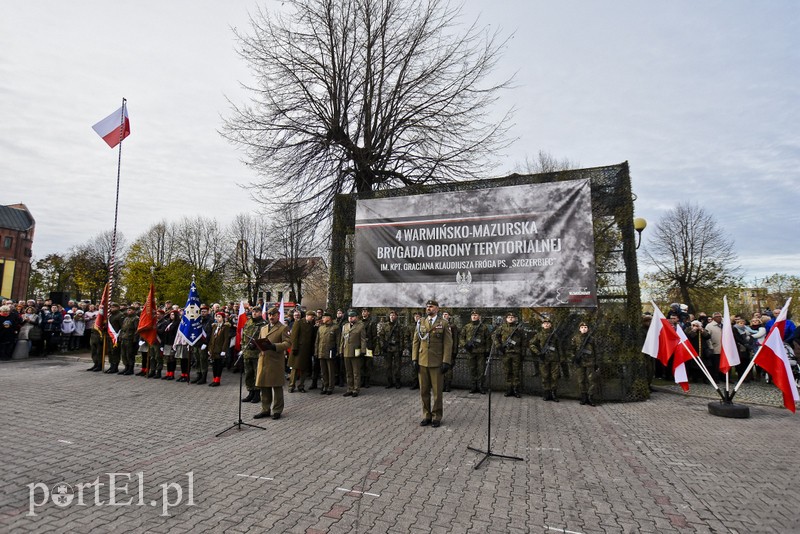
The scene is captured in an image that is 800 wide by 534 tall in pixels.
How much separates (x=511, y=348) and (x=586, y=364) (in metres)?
1.59

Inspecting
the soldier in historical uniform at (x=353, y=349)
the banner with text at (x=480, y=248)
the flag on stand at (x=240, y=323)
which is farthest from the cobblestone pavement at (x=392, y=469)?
the flag on stand at (x=240, y=323)

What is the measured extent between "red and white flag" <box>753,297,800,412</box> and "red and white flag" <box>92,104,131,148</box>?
18104mm

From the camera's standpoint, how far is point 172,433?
646 centimetres

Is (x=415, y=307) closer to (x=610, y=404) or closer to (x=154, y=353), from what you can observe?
(x=610, y=404)

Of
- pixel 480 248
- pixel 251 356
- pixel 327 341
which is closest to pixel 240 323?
pixel 251 356

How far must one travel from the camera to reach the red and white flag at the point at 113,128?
14273mm

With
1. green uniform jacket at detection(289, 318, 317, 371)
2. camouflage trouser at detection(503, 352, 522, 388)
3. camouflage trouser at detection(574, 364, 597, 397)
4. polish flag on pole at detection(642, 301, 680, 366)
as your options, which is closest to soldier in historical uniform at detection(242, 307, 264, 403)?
green uniform jacket at detection(289, 318, 317, 371)

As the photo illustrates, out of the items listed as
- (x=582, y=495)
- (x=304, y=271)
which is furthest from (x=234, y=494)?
(x=304, y=271)

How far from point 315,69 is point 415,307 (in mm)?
9590

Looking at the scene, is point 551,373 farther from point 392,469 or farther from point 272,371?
point 272,371

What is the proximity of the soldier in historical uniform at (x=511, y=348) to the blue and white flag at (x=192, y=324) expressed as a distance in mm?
7612

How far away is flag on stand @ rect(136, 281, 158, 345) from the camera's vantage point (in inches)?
475

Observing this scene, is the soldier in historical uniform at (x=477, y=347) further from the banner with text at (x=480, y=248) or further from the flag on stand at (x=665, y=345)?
the flag on stand at (x=665, y=345)

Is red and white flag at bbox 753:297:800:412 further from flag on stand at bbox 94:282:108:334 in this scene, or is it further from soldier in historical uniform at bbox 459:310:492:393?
flag on stand at bbox 94:282:108:334
